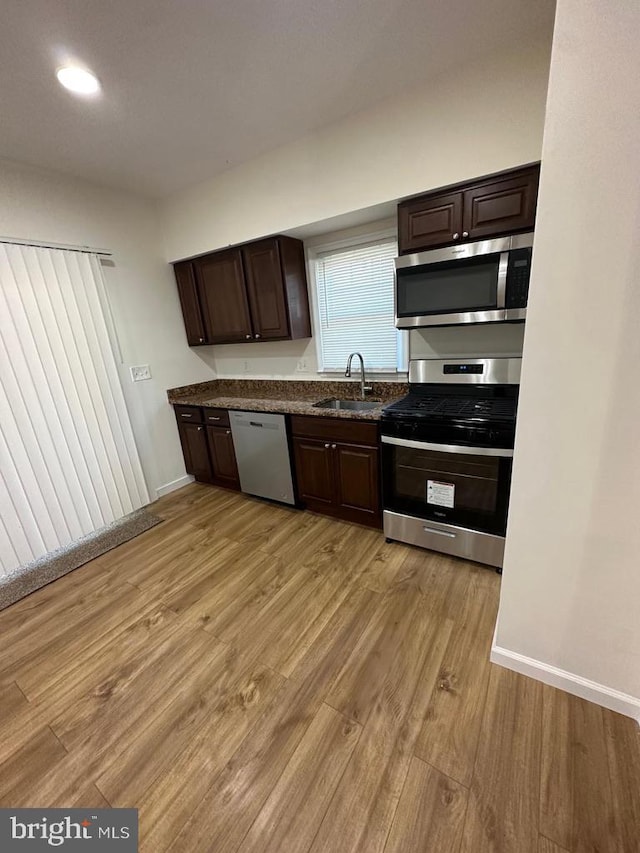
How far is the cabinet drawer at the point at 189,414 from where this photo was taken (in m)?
3.19

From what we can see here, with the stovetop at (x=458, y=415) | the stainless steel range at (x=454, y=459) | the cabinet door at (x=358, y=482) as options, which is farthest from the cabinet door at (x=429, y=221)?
the cabinet door at (x=358, y=482)

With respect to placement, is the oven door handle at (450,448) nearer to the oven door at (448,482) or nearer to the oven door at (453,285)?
the oven door at (448,482)

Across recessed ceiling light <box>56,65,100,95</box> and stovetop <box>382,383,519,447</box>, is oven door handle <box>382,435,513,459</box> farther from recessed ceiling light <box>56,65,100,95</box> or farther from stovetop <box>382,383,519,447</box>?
recessed ceiling light <box>56,65,100,95</box>

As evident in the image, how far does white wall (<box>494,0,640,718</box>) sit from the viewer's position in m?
0.89

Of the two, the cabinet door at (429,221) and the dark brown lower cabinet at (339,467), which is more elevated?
the cabinet door at (429,221)

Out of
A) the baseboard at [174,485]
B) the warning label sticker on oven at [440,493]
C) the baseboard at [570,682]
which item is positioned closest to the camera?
the baseboard at [570,682]

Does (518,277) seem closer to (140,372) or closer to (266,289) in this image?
(266,289)

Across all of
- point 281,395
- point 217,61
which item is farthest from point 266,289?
point 217,61

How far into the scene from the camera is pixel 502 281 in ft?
5.85

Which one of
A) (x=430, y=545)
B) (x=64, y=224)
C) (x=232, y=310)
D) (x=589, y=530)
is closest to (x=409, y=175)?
(x=232, y=310)

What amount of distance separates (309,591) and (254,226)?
8.77 feet

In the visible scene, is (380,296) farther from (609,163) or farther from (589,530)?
(589,530)

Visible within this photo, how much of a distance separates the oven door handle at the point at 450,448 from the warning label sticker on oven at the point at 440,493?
9.0 inches

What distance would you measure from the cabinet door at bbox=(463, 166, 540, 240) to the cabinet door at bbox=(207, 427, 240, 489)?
2.36 metres
